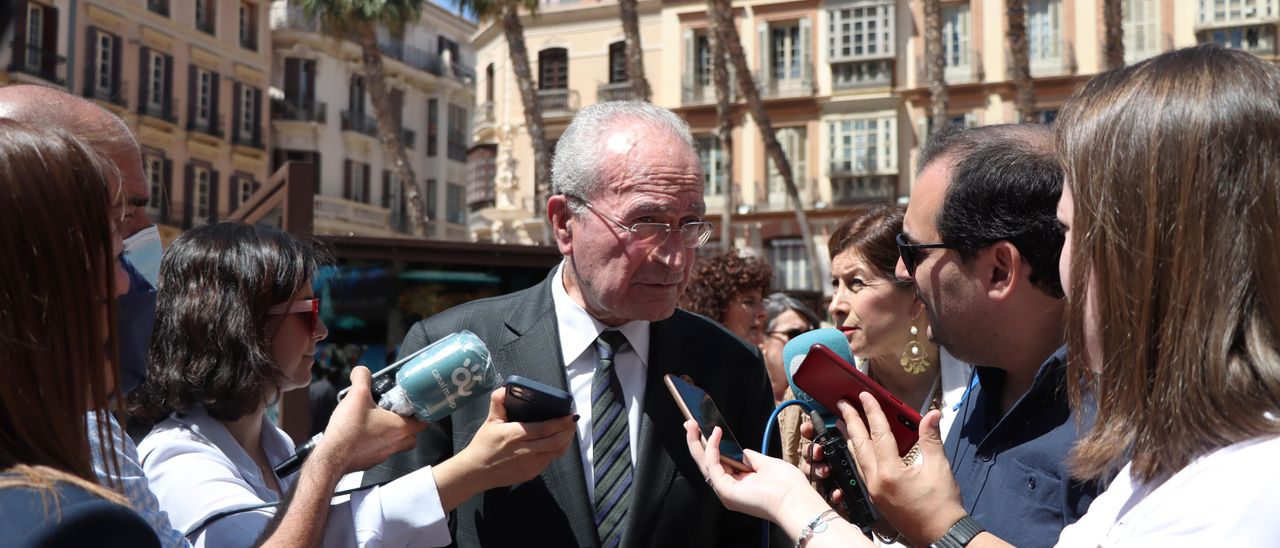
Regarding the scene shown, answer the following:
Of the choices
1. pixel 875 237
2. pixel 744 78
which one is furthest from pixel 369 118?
pixel 875 237

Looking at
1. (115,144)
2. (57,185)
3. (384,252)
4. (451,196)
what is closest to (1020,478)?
(57,185)

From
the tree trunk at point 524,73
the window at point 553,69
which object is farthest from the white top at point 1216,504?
the window at point 553,69

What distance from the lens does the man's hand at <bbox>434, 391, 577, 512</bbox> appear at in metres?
2.74

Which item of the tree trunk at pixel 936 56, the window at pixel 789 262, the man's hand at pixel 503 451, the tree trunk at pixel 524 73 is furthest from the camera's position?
the window at pixel 789 262

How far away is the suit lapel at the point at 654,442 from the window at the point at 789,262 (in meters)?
32.8

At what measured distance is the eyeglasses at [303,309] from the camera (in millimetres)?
3438

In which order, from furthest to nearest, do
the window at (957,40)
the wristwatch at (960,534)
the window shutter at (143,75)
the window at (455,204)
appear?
the window at (455,204) → the window shutter at (143,75) → the window at (957,40) → the wristwatch at (960,534)

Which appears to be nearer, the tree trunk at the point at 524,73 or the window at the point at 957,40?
the tree trunk at the point at 524,73

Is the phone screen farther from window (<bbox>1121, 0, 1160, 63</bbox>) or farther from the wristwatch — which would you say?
window (<bbox>1121, 0, 1160, 63</bbox>)

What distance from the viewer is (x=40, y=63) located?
1359 inches

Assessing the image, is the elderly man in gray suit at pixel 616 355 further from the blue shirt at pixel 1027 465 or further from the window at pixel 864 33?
the window at pixel 864 33

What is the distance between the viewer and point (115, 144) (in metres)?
2.99

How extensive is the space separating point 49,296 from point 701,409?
1.55 m

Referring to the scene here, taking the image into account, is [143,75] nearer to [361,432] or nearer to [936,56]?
[936,56]
